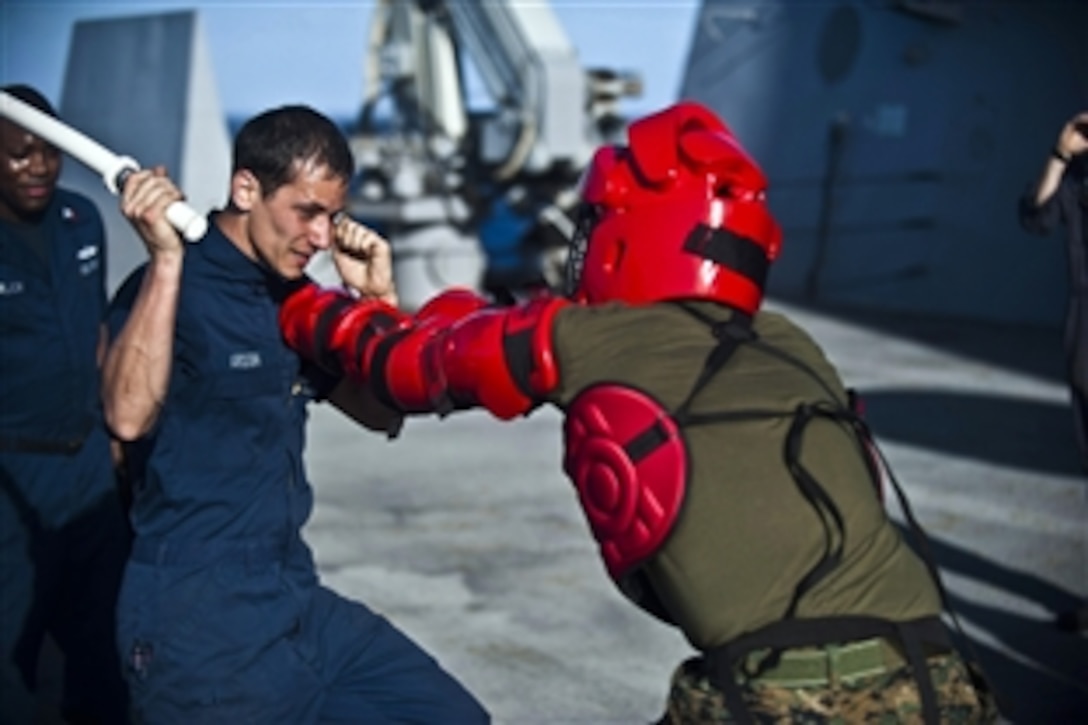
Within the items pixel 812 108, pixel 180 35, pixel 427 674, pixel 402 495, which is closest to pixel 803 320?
pixel 812 108

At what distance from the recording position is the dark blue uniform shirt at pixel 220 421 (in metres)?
2.58

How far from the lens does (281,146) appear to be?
2.61m

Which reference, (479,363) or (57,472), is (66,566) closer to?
(57,472)

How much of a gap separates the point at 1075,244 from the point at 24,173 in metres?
3.11

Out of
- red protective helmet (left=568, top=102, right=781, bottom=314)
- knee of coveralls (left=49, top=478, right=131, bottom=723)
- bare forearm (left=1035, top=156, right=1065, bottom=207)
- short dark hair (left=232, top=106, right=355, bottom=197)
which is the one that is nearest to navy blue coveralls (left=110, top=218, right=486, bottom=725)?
short dark hair (left=232, top=106, right=355, bottom=197)

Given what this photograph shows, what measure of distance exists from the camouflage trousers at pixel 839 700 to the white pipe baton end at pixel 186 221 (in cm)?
105

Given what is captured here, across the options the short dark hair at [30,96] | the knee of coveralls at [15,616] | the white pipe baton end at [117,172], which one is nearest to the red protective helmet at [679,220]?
the white pipe baton end at [117,172]

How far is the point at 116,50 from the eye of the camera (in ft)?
20.9

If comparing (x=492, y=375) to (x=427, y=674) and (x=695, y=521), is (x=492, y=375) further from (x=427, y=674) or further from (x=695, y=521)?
(x=427, y=674)

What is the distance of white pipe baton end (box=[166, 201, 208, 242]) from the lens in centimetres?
235

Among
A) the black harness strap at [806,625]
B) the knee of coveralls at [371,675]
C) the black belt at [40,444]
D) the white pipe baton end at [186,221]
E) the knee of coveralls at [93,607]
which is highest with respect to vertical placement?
the white pipe baton end at [186,221]

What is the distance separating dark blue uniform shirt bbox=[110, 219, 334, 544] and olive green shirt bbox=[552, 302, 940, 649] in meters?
0.69

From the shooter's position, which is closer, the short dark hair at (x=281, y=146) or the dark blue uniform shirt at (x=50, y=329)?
the short dark hair at (x=281, y=146)

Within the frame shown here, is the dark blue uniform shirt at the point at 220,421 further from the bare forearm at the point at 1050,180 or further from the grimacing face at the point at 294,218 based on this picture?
the bare forearm at the point at 1050,180
